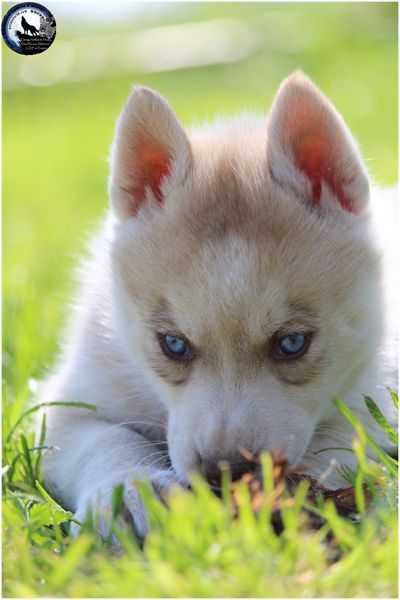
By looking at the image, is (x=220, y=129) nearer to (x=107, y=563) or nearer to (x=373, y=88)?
(x=107, y=563)

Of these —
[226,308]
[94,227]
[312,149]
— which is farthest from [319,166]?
[94,227]

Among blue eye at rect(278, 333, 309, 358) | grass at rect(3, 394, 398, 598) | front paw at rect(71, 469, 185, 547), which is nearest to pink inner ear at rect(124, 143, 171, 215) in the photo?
blue eye at rect(278, 333, 309, 358)

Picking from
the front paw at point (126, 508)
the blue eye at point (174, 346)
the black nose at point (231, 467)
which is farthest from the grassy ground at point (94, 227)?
the blue eye at point (174, 346)

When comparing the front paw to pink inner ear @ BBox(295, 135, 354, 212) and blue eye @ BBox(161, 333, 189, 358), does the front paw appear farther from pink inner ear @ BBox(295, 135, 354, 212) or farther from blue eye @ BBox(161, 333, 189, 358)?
pink inner ear @ BBox(295, 135, 354, 212)

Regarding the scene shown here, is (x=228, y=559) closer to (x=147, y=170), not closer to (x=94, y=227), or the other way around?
(x=147, y=170)

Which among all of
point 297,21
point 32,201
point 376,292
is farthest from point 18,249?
point 297,21
